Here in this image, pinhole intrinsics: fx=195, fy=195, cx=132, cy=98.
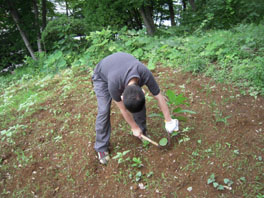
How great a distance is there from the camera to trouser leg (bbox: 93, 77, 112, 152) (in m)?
Result: 2.23

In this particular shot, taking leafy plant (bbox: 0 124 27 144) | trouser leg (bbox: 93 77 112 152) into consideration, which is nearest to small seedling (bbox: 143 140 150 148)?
trouser leg (bbox: 93 77 112 152)

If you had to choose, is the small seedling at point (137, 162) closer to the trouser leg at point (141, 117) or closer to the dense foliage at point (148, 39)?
the trouser leg at point (141, 117)

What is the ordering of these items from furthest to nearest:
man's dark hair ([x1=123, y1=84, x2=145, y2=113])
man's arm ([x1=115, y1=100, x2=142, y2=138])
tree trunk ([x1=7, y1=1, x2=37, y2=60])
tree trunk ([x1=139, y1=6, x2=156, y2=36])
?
tree trunk ([x1=139, y1=6, x2=156, y2=36]) → tree trunk ([x1=7, y1=1, x2=37, y2=60]) → man's arm ([x1=115, y1=100, x2=142, y2=138]) → man's dark hair ([x1=123, y1=84, x2=145, y2=113])

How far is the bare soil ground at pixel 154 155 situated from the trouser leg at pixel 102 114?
0.21 metres

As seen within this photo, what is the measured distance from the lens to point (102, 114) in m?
2.26

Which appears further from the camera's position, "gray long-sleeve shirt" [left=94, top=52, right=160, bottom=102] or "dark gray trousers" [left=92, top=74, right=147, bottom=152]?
"dark gray trousers" [left=92, top=74, right=147, bottom=152]

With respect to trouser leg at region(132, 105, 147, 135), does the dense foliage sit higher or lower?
higher

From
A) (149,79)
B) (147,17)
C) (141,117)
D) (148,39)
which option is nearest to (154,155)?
(141,117)

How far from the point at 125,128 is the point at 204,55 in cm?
223

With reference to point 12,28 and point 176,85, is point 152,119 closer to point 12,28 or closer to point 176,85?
point 176,85

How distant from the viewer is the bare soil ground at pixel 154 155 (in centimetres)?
195

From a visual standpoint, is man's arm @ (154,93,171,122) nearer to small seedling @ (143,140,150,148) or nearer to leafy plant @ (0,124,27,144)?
small seedling @ (143,140,150,148)

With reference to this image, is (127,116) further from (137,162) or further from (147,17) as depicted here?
(147,17)

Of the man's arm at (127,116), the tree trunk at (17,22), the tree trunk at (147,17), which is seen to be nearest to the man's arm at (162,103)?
the man's arm at (127,116)
